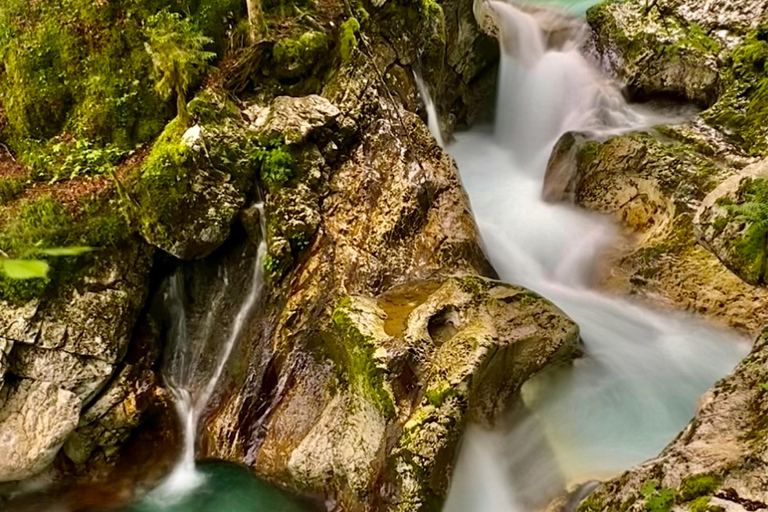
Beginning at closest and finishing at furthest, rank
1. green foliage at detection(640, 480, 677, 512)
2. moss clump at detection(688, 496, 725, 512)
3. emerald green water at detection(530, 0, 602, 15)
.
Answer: moss clump at detection(688, 496, 725, 512) < green foliage at detection(640, 480, 677, 512) < emerald green water at detection(530, 0, 602, 15)

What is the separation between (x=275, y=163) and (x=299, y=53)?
1.47 m

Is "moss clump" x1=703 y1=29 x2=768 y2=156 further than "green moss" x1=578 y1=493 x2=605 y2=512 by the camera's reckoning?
Yes

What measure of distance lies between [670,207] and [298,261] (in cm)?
476

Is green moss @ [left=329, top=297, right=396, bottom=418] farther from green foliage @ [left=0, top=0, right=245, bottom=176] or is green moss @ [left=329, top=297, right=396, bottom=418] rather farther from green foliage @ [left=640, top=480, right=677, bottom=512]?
green foliage @ [left=0, top=0, right=245, bottom=176]

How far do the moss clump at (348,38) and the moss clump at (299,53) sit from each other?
0.73 ft

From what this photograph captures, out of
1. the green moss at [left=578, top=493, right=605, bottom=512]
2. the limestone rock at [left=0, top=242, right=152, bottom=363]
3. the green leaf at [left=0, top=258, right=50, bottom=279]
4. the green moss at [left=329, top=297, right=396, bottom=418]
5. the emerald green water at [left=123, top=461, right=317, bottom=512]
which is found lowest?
the emerald green water at [left=123, top=461, right=317, bottom=512]

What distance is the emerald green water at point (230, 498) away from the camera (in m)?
5.54

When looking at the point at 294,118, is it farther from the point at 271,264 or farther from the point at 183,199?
the point at 271,264

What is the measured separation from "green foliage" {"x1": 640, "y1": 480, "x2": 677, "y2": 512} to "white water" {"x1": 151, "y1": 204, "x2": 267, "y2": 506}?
4158mm

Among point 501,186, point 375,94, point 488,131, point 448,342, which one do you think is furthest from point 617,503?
point 488,131

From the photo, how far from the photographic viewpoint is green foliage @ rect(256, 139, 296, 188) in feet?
20.5

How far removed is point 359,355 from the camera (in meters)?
5.10

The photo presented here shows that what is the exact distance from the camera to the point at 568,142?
8.92 m

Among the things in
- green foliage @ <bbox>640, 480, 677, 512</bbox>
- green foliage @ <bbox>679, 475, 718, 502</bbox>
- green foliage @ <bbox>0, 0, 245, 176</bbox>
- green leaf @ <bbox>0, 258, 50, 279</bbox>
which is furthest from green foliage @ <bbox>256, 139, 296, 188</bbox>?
green leaf @ <bbox>0, 258, 50, 279</bbox>
